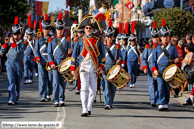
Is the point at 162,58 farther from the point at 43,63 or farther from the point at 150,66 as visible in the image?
the point at 43,63

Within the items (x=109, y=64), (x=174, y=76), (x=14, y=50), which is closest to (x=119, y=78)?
(x=109, y=64)

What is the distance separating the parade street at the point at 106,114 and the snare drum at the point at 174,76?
0.77 meters

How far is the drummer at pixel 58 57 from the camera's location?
12.2 metres

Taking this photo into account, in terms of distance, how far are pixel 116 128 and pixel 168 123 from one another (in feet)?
4.45

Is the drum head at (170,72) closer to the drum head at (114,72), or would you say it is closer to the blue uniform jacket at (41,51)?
the drum head at (114,72)

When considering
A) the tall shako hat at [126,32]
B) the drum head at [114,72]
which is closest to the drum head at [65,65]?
the drum head at [114,72]

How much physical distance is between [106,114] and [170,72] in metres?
2.08

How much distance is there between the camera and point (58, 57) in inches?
488

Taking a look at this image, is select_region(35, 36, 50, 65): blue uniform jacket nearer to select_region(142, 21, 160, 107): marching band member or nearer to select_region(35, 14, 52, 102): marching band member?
select_region(35, 14, 52, 102): marching band member

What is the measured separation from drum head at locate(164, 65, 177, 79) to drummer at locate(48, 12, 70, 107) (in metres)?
2.80

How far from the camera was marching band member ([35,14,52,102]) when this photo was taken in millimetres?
13236

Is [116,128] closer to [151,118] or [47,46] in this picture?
[151,118]

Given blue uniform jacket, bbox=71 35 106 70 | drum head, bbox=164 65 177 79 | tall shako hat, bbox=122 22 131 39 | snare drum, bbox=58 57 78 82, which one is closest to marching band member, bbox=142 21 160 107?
drum head, bbox=164 65 177 79

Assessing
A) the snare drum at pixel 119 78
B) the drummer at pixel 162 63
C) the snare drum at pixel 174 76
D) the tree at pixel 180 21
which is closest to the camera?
the snare drum at pixel 119 78
